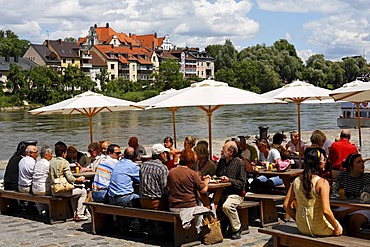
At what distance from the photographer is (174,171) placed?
7.85 m

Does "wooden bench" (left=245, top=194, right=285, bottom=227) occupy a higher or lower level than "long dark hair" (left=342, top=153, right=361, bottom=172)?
lower

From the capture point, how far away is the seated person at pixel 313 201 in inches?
237

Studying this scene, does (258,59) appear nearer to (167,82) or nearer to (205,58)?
(167,82)

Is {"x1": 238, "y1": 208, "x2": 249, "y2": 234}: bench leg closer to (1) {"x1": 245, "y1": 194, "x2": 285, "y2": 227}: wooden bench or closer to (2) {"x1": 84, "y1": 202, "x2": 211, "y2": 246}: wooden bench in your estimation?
(1) {"x1": 245, "y1": 194, "x2": 285, "y2": 227}: wooden bench

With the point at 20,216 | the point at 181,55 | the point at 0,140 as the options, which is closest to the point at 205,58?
the point at 181,55

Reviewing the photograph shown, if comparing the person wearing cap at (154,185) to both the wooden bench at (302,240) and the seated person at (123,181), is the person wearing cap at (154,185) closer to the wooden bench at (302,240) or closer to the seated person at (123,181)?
the seated person at (123,181)

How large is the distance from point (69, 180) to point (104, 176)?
0.84 m

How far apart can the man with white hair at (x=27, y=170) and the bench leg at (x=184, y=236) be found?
3.33 metres

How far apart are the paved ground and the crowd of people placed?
0.99ft

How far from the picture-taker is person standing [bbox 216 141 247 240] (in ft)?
27.0

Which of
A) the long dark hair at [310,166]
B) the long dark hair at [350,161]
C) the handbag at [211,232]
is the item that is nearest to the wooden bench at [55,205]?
the handbag at [211,232]

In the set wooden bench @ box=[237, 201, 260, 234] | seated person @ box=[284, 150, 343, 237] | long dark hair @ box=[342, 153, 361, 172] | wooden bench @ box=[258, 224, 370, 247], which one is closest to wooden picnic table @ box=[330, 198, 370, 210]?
long dark hair @ box=[342, 153, 361, 172]

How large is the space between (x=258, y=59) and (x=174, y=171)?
107 m

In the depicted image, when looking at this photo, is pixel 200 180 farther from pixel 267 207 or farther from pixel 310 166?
pixel 310 166
